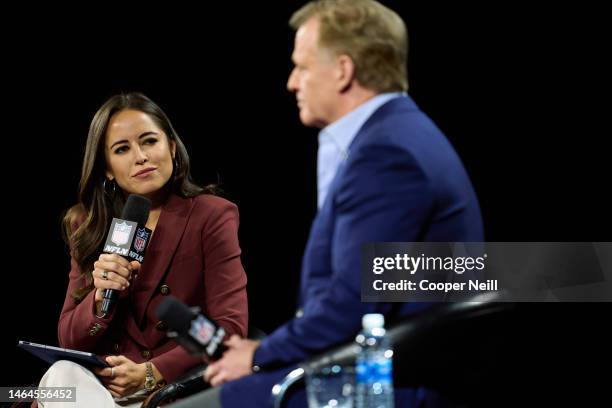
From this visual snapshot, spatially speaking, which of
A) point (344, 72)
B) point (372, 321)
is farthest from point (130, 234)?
point (372, 321)

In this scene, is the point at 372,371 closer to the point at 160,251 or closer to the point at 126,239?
the point at 126,239

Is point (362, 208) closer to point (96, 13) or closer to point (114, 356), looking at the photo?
point (114, 356)

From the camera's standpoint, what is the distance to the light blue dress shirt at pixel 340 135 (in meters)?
2.19

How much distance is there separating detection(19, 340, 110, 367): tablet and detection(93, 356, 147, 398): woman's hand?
1.4 inches

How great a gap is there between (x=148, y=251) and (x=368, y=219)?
139 centimetres

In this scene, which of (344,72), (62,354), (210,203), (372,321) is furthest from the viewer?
(210,203)

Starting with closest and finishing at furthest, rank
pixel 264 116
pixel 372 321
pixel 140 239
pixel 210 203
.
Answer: pixel 372 321, pixel 140 239, pixel 210 203, pixel 264 116

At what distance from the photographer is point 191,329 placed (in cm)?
204

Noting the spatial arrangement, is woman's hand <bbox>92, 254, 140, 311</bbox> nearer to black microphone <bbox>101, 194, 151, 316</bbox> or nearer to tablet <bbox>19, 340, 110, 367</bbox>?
black microphone <bbox>101, 194, 151, 316</bbox>

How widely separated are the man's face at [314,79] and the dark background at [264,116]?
119 cm

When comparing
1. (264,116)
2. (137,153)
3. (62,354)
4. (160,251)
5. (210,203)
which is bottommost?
(62,354)

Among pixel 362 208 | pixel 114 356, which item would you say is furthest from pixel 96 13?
pixel 362 208

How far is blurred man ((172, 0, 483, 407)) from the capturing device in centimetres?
201

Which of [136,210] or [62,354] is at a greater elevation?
[136,210]
